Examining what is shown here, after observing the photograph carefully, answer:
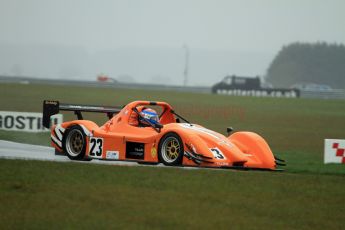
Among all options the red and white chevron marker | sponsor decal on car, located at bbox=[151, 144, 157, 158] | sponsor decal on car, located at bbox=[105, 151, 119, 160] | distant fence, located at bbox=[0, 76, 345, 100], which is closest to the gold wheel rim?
sponsor decal on car, located at bbox=[151, 144, 157, 158]

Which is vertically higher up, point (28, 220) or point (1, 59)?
point (1, 59)

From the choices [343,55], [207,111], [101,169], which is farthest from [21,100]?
[343,55]

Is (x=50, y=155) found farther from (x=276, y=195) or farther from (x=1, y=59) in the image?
(x=1, y=59)

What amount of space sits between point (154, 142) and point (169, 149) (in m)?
0.34

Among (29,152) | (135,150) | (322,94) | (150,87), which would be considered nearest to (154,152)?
(135,150)

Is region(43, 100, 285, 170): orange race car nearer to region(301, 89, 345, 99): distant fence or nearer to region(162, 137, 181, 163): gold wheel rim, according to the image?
region(162, 137, 181, 163): gold wheel rim

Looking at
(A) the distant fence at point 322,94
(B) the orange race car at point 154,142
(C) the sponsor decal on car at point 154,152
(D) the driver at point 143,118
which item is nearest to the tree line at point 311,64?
(A) the distant fence at point 322,94

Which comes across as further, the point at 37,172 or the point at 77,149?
the point at 77,149

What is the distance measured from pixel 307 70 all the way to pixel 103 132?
377 feet

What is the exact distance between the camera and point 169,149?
15211mm

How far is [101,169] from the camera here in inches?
535

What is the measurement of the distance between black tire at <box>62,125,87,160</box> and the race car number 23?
13.5 inches

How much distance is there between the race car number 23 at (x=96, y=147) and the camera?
635 inches

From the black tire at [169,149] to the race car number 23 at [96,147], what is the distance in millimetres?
1474
